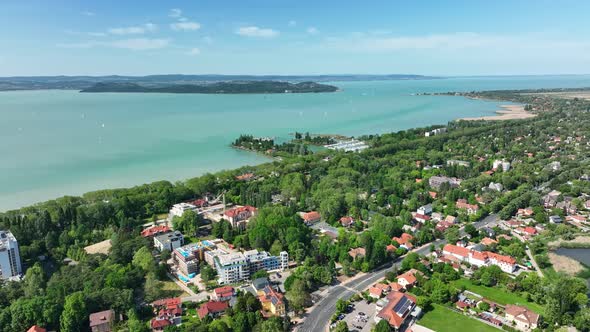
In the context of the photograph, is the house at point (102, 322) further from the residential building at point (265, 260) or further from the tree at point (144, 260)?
the residential building at point (265, 260)

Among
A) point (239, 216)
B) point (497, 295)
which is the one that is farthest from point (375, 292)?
point (239, 216)

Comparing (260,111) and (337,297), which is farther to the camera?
(260,111)

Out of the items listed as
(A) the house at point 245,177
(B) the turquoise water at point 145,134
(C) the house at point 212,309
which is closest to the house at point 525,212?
(C) the house at point 212,309

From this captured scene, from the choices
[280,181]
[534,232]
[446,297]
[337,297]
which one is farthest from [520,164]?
[337,297]

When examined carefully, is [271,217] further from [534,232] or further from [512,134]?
[512,134]

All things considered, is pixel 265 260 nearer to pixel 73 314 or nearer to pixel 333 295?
pixel 333 295
